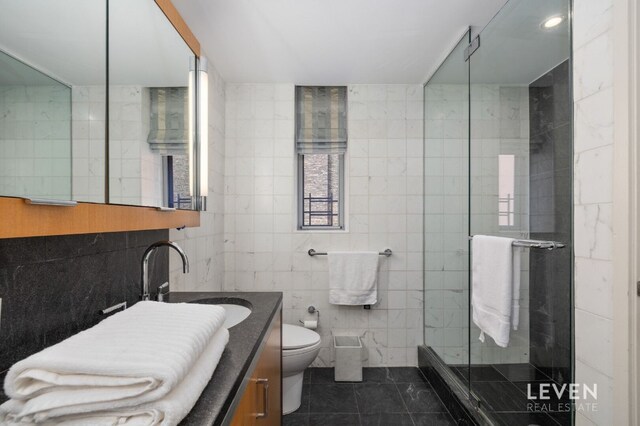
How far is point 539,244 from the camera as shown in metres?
1.34

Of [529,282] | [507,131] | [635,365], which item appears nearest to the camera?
[635,365]

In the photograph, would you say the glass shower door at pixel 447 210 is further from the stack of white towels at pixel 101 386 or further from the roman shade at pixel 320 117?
the stack of white towels at pixel 101 386

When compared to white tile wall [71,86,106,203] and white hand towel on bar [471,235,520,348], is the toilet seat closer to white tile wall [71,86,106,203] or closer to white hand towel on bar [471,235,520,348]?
white hand towel on bar [471,235,520,348]

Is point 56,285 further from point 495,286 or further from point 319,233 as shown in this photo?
point 319,233

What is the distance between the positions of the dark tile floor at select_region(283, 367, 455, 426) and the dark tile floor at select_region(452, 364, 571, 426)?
0.38 m

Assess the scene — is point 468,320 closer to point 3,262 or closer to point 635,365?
point 635,365

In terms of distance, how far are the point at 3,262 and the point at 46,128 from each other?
1.10 feet

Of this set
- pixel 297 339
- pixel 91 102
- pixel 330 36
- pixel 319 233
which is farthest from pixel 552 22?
pixel 297 339

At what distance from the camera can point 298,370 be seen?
1993 millimetres

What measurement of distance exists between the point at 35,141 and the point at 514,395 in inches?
76.4

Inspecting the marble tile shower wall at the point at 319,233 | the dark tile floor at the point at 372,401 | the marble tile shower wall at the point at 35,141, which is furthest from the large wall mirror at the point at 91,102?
the dark tile floor at the point at 372,401

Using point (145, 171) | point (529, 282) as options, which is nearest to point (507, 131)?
point (529, 282)

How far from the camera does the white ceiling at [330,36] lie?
1.63m

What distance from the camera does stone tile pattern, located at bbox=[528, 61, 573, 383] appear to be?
1.18 metres
